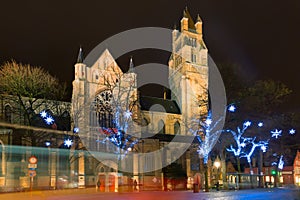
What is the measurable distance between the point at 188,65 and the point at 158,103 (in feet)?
32.3

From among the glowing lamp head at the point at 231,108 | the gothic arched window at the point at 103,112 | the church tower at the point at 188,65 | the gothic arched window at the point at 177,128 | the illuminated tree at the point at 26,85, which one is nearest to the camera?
the glowing lamp head at the point at 231,108

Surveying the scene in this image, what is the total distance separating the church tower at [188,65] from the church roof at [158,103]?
47.4 inches

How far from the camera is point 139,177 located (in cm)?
4616

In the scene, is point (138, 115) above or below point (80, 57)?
below

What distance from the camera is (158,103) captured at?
74938 millimetres

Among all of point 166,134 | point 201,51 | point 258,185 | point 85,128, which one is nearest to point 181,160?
point 166,134

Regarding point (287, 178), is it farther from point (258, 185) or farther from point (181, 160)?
point (258, 185)

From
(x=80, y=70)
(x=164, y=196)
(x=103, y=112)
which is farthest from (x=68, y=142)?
(x=164, y=196)

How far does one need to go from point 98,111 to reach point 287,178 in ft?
107

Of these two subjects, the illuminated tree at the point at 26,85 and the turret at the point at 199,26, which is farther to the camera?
the turret at the point at 199,26

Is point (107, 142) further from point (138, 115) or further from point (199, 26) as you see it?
point (199, 26)

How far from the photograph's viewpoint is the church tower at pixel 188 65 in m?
75.2

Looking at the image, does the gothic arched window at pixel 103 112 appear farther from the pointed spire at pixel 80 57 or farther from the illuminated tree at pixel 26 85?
the illuminated tree at pixel 26 85

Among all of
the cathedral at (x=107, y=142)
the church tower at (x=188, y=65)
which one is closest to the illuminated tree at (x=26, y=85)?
the cathedral at (x=107, y=142)
